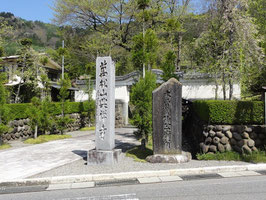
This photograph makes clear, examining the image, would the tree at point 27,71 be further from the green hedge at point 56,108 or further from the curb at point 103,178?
the curb at point 103,178

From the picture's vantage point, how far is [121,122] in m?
21.5

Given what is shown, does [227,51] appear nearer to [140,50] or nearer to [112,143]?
[140,50]

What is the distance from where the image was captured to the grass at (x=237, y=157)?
8178 mm

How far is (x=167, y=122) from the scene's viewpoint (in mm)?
8500

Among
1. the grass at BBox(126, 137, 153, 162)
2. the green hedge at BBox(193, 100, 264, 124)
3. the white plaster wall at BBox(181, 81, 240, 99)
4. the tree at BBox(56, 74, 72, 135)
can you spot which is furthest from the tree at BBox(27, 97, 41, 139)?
the white plaster wall at BBox(181, 81, 240, 99)

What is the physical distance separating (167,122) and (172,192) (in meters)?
3.31

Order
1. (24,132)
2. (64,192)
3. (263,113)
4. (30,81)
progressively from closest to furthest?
(64,192)
(263,113)
(24,132)
(30,81)

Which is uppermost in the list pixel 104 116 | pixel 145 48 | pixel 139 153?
pixel 145 48

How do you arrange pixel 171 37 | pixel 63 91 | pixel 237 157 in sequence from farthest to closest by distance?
1. pixel 171 37
2. pixel 63 91
3. pixel 237 157

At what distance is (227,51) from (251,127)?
13.0ft

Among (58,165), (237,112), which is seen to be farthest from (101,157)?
(237,112)

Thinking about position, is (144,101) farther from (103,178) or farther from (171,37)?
(171,37)

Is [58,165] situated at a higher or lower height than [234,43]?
lower

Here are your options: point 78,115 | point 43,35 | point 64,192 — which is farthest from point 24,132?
point 43,35
